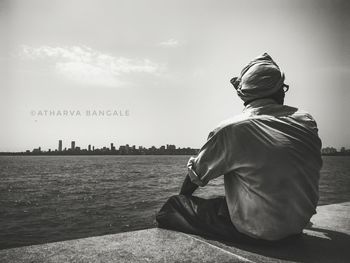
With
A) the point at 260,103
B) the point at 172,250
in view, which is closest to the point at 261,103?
the point at 260,103

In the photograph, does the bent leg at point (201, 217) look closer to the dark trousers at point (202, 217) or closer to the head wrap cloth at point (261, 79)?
the dark trousers at point (202, 217)

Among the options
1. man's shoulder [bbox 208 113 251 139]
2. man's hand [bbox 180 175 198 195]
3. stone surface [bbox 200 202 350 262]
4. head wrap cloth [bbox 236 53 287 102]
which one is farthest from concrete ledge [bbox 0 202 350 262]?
head wrap cloth [bbox 236 53 287 102]

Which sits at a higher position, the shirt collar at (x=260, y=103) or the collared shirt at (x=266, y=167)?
the shirt collar at (x=260, y=103)

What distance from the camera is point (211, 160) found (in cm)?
229

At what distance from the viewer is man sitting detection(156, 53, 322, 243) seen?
2.10m

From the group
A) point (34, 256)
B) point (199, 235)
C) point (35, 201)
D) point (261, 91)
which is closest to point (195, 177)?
point (199, 235)

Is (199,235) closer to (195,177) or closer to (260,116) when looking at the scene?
(195,177)

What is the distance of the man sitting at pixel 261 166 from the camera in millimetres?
2104

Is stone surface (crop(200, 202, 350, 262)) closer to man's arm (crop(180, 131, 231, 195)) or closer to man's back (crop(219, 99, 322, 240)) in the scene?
man's back (crop(219, 99, 322, 240))

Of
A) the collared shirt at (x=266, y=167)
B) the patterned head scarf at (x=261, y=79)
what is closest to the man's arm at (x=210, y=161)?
the collared shirt at (x=266, y=167)

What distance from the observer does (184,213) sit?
8.44 ft

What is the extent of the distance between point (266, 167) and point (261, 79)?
2.40 feet

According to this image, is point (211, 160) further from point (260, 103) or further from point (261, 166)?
point (260, 103)

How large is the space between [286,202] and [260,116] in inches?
26.0
